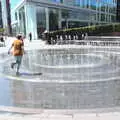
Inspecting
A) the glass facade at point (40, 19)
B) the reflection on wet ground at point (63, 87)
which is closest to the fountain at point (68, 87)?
the reflection on wet ground at point (63, 87)

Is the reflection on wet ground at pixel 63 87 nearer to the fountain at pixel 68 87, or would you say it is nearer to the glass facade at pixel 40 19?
the fountain at pixel 68 87

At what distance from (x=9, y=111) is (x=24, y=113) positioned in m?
0.48

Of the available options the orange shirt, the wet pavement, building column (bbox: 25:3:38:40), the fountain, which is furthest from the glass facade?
the orange shirt

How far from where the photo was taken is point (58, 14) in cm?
5912

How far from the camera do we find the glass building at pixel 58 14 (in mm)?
52781

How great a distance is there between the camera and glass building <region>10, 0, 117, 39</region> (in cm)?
5278

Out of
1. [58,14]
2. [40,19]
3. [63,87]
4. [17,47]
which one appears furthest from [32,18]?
[63,87]

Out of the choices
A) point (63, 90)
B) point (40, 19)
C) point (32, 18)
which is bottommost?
point (63, 90)

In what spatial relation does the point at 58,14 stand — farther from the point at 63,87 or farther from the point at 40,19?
the point at 63,87

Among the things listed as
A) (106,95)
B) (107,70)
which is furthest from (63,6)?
(106,95)

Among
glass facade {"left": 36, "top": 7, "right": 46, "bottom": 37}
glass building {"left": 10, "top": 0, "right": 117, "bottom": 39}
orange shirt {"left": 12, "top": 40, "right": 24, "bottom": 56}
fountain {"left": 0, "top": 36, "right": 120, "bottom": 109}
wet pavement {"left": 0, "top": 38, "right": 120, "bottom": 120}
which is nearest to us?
wet pavement {"left": 0, "top": 38, "right": 120, "bottom": 120}

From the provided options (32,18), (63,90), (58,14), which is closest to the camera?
(63,90)

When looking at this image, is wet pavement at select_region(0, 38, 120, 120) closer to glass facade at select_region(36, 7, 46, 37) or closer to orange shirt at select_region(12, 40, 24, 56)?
orange shirt at select_region(12, 40, 24, 56)

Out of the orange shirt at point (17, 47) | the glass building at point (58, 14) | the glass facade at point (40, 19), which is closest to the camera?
the orange shirt at point (17, 47)
